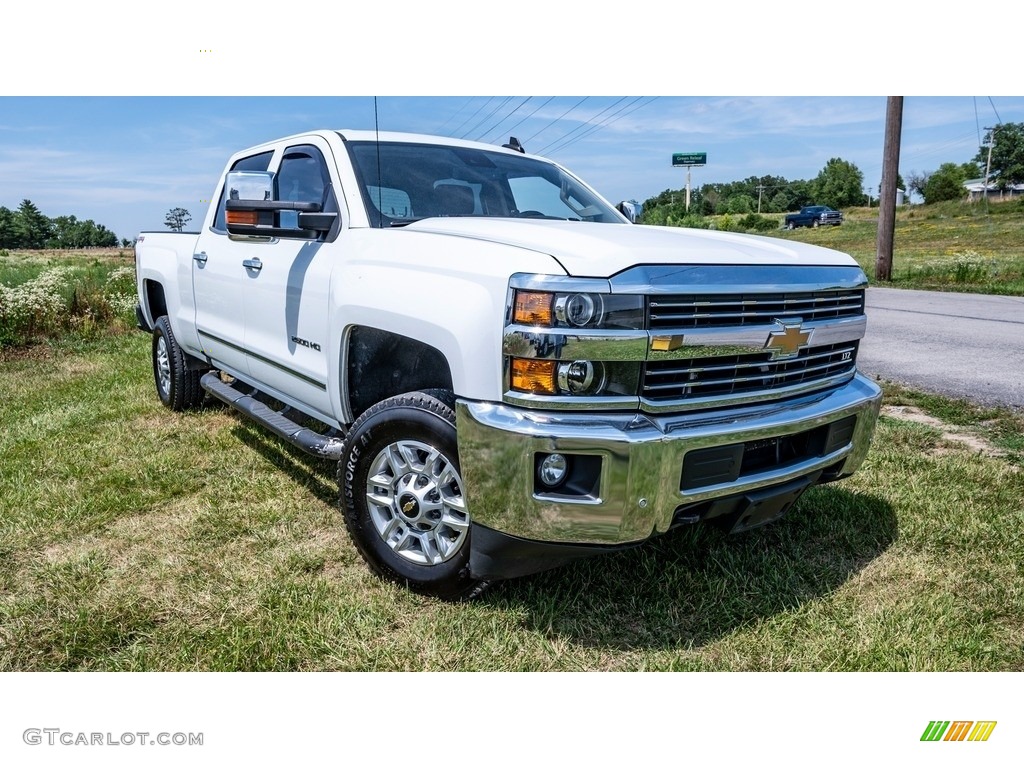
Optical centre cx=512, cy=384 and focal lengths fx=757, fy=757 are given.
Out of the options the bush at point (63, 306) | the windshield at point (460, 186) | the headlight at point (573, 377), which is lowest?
the bush at point (63, 306)

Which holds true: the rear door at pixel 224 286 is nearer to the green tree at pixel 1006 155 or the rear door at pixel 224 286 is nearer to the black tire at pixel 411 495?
the black tire at pixel 411 495

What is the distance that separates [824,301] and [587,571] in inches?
58.8

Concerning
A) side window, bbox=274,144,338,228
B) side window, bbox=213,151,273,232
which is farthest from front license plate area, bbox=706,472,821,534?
side window, bbox=213,151,273,232

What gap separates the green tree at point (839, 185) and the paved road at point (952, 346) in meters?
33.9

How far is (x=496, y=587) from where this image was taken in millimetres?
3104

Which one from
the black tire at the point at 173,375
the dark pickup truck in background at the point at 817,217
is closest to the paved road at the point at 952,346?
the black tire at the point at 173,375

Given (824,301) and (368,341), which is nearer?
(824,301)

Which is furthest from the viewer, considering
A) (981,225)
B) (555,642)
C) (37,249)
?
(981,225)

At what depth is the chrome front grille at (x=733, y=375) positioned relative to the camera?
2.54m

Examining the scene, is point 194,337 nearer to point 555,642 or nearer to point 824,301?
point 555,642

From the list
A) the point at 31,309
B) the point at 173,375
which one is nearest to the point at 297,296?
the point at 173,375

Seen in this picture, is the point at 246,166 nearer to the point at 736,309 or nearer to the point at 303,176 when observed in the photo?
the point at 303,176

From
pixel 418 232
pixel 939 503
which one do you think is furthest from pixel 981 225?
pixel 418 232

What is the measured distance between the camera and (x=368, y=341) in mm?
3312
